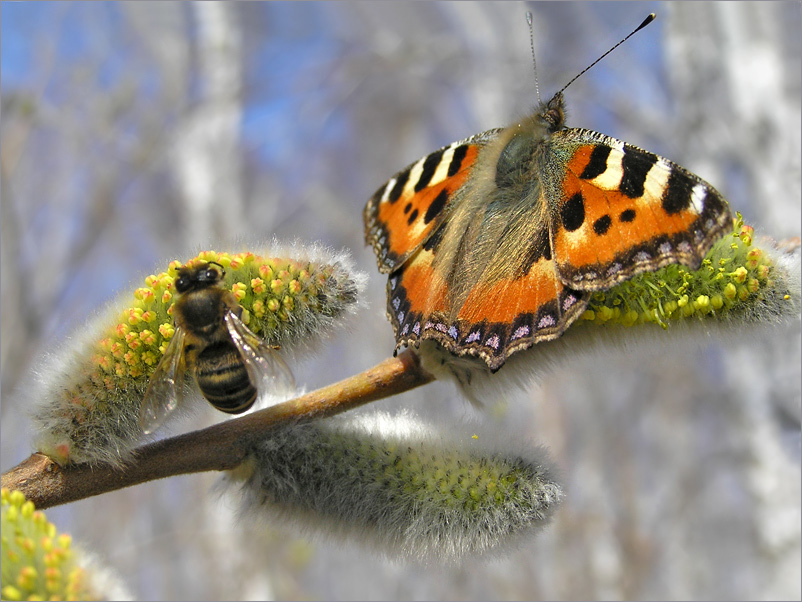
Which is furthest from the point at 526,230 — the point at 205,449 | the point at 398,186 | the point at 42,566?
the point at 42,566

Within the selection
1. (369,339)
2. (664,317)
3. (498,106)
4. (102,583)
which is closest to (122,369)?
(102,583)

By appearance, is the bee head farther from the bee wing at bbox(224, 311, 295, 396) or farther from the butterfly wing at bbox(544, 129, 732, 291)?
the butterfly wing at bbox(544, 129, 732, 291)

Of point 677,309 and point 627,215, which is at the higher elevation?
point 627,215

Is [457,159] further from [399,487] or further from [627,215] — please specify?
[399,487]

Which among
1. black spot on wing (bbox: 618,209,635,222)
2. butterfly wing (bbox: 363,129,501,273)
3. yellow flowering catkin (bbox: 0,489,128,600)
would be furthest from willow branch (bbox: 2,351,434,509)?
black spot on wing (bbox: 618,209,635,222)

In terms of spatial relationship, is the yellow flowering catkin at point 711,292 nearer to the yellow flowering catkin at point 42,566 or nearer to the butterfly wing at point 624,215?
the butterfly wing at point 624,215

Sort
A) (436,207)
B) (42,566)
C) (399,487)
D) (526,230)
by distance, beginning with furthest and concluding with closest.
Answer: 1. (436,207)
2. (526,230)
3. (399,487)
4. (42,566)
